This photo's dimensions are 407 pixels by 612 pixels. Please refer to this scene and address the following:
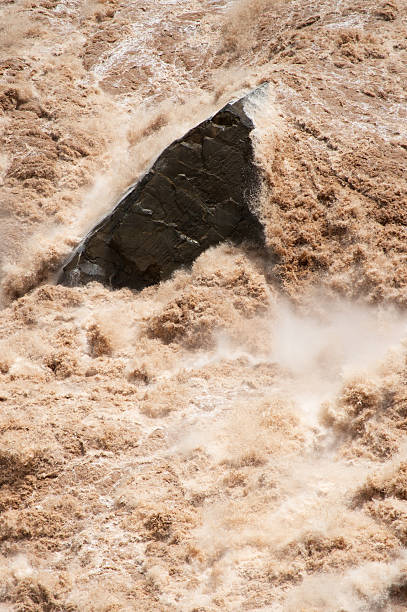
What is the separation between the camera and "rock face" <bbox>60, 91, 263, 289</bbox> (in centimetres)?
837

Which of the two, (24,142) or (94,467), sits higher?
(24,142)

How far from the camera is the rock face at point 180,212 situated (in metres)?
8.37

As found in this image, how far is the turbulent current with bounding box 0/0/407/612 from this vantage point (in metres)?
5.31

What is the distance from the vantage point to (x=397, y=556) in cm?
496

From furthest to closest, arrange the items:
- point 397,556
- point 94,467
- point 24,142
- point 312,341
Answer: point 24,142, point 312,341, point 94,467, point 397,556

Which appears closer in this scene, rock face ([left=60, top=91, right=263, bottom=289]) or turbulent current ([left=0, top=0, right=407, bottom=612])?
turbulent current ([left=0, top=0, right=407, bottom=612])

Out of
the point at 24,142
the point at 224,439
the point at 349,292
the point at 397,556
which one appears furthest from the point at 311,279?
the point at 24,142

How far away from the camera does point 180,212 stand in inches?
333

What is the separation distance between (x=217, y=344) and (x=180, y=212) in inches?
77.1

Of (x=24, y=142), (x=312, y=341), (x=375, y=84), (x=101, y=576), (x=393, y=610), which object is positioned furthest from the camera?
(x=24, y=142)

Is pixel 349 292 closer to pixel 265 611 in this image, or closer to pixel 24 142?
pixel 265 611

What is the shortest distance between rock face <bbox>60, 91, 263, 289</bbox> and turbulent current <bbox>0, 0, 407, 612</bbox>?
0.23m

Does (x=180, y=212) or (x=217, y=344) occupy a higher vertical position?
(x=180, y=212)

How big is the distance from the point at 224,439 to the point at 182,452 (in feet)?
1.36
